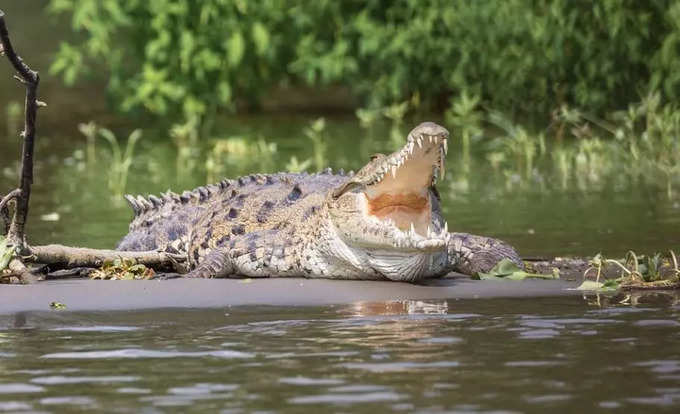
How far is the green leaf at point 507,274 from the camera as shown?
10789mm

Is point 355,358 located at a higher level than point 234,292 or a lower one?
lower

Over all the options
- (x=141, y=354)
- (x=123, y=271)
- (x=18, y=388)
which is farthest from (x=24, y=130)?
(x=18, y=388)

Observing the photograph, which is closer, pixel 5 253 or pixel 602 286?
pixel 602 286

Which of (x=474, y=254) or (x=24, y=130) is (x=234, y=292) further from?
(x=474, y=254)

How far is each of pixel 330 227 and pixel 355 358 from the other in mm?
2855

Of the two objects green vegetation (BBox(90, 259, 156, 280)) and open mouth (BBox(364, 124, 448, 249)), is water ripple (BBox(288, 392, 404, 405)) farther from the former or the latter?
green vegetation (BBox(90, 259, 156, 280))

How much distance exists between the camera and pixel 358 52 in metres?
31.8

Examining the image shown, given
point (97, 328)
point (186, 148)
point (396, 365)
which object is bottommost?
point (396, 365)

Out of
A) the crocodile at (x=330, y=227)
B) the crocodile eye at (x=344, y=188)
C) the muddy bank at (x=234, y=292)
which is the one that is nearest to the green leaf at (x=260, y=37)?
the crocodile at (x=330, y=227)

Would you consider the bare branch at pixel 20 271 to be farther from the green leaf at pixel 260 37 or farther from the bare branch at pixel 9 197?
the green leaf at pixel 260 37

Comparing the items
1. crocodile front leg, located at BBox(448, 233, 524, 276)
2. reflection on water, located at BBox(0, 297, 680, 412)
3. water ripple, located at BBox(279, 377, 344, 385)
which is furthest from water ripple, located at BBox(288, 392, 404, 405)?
crocodile front leg, located at BBox(448, 233, 524, 276)

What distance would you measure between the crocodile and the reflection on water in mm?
640

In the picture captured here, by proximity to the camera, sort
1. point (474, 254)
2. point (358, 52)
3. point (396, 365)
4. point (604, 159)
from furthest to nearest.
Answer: point (358, 52) → point (604, 159) → point (474, 254) → point (396, 365)

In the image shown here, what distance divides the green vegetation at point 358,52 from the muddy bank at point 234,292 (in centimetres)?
1283
